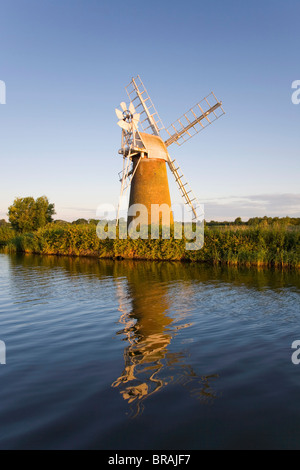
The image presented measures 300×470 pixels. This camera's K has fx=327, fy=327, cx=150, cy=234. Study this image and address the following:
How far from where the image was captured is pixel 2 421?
3129 mm

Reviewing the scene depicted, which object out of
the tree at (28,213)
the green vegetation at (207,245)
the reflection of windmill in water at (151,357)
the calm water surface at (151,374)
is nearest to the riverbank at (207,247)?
the green vegetation at (207,245)

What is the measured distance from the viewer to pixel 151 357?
4637mm

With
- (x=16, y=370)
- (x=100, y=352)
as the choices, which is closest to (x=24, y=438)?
(x=16, y=370)

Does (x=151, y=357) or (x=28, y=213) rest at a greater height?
(x=28, y=213)

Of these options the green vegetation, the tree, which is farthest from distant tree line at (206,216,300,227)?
the tree

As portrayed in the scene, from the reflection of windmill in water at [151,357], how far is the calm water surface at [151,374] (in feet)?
0.05

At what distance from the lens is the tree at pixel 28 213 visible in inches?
1731

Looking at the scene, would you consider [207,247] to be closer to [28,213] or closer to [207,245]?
[207,245]

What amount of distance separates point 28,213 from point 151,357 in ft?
143

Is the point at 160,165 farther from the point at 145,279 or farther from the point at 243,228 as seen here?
the point at 145,279

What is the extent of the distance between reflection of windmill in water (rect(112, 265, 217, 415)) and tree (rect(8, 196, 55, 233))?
38.9 meters

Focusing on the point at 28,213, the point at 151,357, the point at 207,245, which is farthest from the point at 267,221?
the point at 28,213

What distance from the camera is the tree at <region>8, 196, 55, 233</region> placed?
4397 cm
